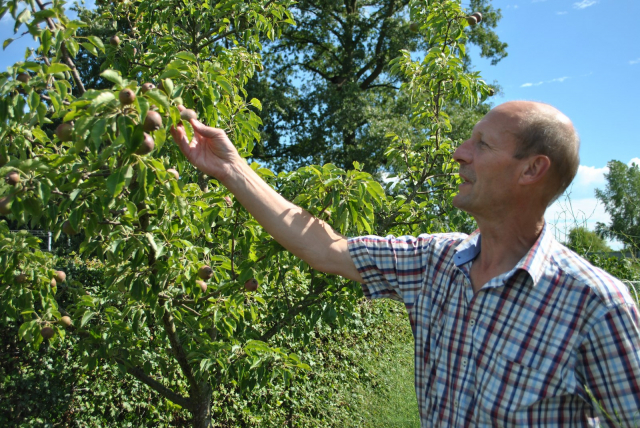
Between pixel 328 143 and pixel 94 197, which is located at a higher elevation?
pixel 328 143

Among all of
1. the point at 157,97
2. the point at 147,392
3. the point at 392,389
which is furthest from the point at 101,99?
the point at 392,389

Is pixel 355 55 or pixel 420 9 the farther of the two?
pixel 355 55

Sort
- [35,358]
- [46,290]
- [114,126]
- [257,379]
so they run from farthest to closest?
1. [35,358]
2. [257,379]
3. [46,290]
4. [114,126]

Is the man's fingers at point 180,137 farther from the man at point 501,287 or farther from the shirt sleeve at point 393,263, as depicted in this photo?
the shirt sleeve at point 393,263

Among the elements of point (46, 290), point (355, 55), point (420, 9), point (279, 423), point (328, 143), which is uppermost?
point (355, 55)

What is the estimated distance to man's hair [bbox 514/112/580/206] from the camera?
1481mm

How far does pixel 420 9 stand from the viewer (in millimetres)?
4004

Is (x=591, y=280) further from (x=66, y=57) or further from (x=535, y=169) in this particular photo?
(x=66, y=57)

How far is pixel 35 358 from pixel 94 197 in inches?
91.7

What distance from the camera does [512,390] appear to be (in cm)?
132

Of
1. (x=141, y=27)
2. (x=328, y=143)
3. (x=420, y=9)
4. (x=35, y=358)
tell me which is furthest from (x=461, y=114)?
(x=35, y=358)

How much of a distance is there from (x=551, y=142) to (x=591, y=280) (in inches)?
17.1

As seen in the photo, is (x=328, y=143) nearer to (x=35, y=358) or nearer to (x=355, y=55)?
(x=355, y=55)

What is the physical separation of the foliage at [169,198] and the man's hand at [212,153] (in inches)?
5.3
